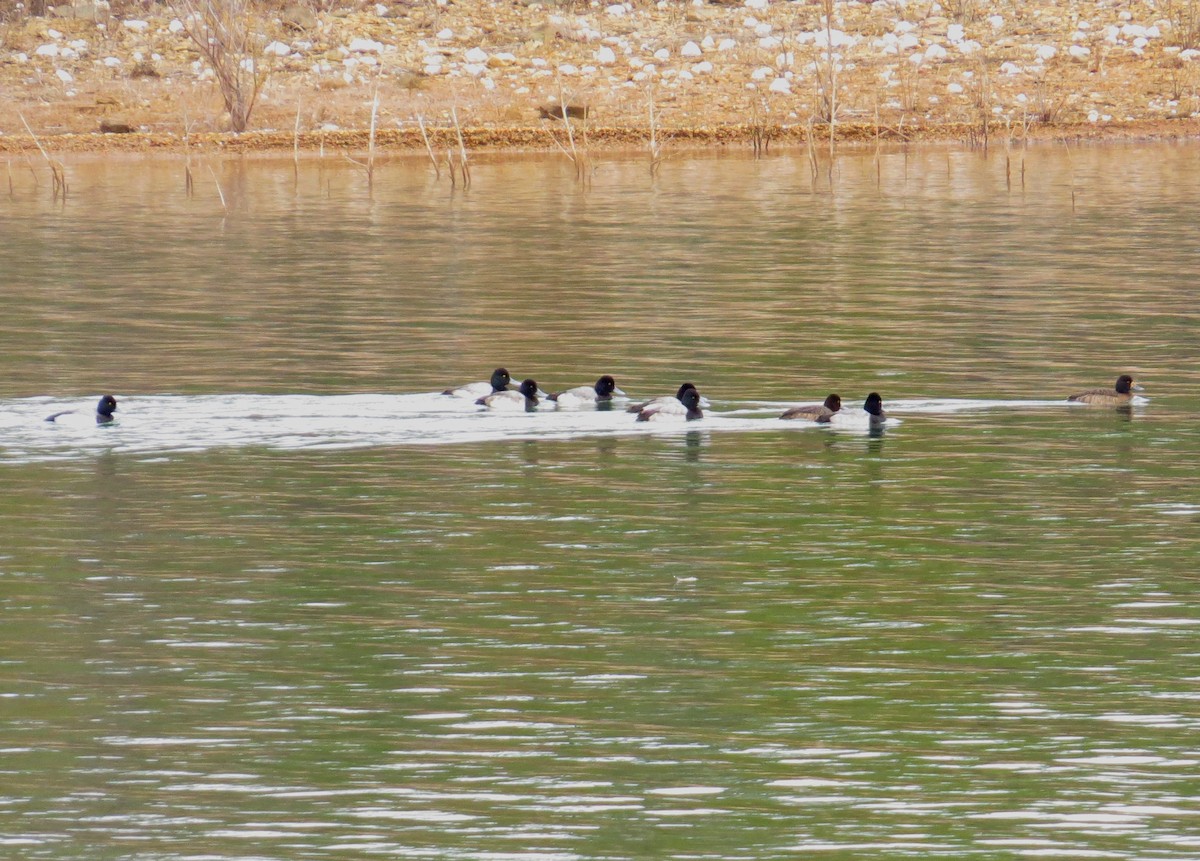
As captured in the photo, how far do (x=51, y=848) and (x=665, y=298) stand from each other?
68.1 ft

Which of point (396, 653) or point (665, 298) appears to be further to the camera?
point (665, 298)

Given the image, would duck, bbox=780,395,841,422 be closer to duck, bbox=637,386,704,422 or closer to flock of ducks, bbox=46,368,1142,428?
flock of ducks, bbox=46,368,1142,428

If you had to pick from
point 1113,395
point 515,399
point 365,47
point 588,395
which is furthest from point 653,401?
point 365,47

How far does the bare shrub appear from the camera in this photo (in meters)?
54.0

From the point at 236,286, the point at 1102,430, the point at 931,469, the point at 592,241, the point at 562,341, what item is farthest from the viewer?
the point at 592,241

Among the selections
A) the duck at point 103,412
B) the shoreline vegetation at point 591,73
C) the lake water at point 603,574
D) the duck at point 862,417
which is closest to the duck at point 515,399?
the lake water at point 603,574

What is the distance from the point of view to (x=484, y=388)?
67.8ft

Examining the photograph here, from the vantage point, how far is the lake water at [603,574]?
30.8 ft

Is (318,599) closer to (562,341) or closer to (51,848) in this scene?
(51,848)

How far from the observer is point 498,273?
32.5 metres

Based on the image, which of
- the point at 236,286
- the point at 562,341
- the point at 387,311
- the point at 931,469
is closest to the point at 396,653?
the point at 931,469

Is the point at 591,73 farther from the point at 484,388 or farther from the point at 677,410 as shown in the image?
the point at 677,410

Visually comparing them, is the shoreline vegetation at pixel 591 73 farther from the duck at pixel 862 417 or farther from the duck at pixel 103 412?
the duck at pixel 862 417

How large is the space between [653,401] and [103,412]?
5.15m
